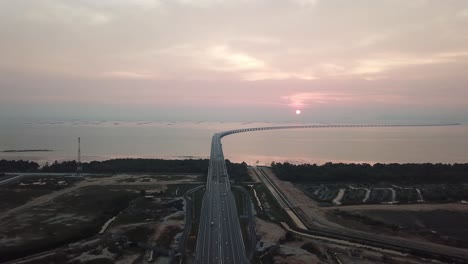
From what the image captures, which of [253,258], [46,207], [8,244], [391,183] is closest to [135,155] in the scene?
[46,207]

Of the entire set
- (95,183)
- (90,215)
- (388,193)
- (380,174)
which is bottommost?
(90,215)

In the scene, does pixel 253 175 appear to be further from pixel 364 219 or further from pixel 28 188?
pixel 28 188

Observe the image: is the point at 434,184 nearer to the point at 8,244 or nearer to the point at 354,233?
the point at 354,233

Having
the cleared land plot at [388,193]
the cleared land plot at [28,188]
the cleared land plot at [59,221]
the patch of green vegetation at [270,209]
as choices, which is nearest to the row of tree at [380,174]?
the cleared land plot at [388,193]

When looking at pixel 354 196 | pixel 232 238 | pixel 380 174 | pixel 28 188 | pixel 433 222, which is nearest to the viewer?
pixel 232 238

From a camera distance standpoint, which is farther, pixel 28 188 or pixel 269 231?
pixel 28 188

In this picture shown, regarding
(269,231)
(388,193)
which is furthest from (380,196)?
(269,231)
